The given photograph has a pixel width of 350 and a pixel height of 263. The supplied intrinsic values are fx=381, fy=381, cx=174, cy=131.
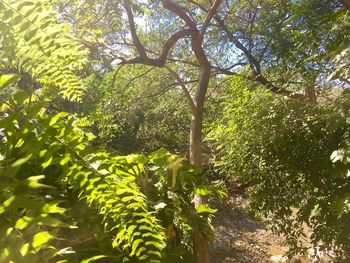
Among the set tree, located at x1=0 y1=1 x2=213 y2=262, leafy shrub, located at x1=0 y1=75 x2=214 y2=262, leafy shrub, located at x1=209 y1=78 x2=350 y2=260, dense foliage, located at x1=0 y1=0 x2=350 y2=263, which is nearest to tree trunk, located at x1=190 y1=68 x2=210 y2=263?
dense foliage, located at x1=0 y1=0 x2=350 y2=263

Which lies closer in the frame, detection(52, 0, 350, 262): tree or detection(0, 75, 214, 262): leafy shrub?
detection(0, 75, 214, 262): leafy shrub

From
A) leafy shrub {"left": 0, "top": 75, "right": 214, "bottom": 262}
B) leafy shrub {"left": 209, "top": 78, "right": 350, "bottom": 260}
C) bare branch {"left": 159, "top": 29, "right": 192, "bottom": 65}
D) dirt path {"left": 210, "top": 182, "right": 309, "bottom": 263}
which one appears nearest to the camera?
leafy shrub {"left": 0, "top": 75, "right": 214, "bottom": 262}

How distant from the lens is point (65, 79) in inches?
67.1

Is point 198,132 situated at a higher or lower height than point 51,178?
higher

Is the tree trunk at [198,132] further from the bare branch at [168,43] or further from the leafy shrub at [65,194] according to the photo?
the leafy shrub at [65,194]

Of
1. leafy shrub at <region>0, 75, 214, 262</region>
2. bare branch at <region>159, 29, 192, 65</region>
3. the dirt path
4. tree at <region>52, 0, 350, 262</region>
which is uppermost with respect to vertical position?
tree at <region>52, 0, 350, 262</region>

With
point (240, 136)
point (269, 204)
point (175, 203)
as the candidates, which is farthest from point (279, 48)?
point (175, 203)

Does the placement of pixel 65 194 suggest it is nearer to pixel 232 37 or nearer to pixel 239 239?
pixel 232 37

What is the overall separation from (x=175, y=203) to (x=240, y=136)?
9.16 ft

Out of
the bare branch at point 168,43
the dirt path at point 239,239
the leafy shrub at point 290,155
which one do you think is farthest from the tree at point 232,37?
the dirt path at point 239,239

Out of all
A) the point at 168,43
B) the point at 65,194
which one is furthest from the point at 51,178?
the point at 168,43

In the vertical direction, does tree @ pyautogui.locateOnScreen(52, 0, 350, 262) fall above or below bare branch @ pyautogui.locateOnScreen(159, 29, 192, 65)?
above

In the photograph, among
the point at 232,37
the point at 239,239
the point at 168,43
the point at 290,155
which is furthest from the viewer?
the point at 239,239

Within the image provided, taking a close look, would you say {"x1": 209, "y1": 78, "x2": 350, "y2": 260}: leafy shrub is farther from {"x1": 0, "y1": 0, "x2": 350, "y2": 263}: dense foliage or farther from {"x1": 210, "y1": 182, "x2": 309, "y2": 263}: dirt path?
{"x1": 210, "y1": 182, "x2": 309, "y2": 263}: dirt path
